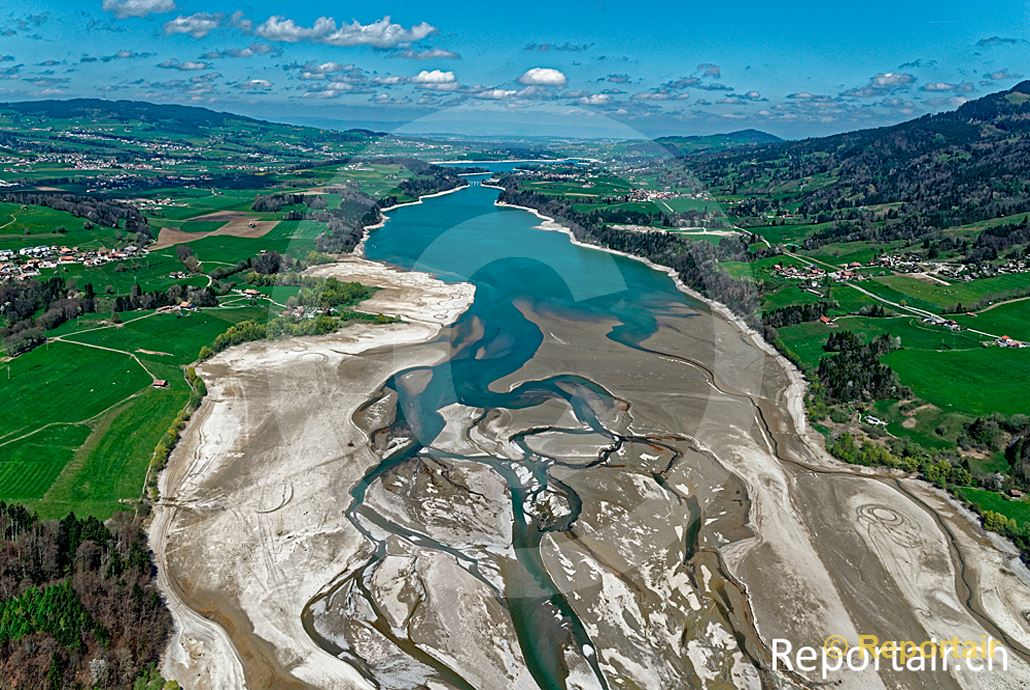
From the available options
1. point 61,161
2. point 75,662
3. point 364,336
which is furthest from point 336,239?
point 61,161

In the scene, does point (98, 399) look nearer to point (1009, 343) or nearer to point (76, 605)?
point (76, 605)

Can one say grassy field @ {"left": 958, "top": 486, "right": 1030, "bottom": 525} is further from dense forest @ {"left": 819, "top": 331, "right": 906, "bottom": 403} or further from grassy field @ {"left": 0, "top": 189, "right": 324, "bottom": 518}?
grassy field @ {"left": 0, "top": 189, "right": 324, "bottom": 518}

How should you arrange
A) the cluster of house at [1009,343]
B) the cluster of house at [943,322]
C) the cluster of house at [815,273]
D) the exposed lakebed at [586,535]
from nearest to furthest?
the exposed lakebed at [586,535]
the cluster of house at [1009,343]
the cluster of house at [943,322]
the cluster of house at [815,273]

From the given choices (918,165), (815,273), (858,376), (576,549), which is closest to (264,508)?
(576,549)

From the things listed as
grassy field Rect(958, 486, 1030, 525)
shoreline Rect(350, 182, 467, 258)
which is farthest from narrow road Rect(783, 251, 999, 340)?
shoreline Rect(350, 182, 467, 258)

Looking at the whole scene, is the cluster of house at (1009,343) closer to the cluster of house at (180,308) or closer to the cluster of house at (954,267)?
the cluster of house at (954,267)

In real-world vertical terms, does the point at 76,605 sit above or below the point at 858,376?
below

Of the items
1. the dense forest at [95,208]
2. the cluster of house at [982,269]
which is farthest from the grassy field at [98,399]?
the cluster of house at [982,269]

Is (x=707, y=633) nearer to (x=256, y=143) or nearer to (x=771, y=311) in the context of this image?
(x=771, y=311)

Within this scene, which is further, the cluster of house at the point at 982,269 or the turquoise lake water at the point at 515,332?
the cluster of house at the point at 982,269
